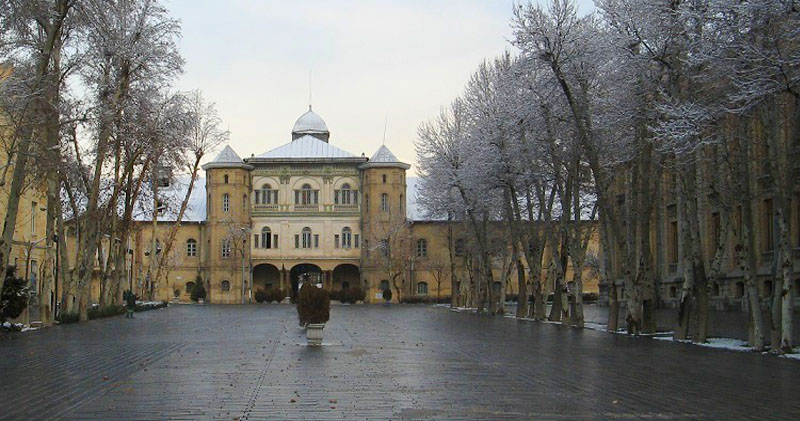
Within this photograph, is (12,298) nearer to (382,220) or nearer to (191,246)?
(382,220)

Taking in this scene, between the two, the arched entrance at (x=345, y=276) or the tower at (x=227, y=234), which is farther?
the arched entrance at (x=345, y=276)

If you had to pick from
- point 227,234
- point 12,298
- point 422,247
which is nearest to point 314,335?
point 12,298

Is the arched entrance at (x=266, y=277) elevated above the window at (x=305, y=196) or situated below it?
below

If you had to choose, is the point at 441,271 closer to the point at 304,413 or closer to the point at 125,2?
the point at 125,2

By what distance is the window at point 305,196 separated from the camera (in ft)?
292

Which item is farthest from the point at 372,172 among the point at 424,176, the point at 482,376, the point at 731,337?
the point at 482,376

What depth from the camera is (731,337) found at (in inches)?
1008

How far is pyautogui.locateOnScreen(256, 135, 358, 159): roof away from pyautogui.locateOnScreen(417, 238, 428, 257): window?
10.3 metres

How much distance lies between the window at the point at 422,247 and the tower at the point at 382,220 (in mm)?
3885

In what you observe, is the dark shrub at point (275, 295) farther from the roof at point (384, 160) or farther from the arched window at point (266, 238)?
the roof at point (384, 160)

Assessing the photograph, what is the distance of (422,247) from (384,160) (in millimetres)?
9343

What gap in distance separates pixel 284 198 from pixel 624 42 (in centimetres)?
6688

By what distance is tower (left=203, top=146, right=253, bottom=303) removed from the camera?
87125 millimetres

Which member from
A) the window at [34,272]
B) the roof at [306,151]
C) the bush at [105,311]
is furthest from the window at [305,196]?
the bush at [105,311]
